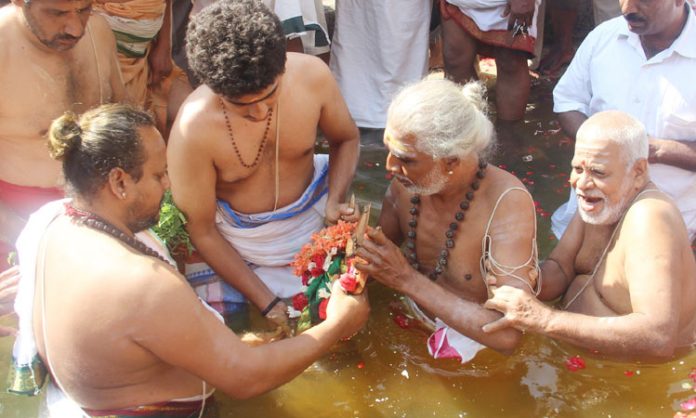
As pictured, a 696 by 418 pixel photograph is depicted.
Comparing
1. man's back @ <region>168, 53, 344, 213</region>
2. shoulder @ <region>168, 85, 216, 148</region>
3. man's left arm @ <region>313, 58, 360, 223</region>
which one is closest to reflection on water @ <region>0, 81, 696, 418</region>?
man's left arm @ <region>313, 58, 360, 223</region>

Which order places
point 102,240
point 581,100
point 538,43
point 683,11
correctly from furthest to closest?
point 538,43, point 581,100, point 683,11, point 102,240

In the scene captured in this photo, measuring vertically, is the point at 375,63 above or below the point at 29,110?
below

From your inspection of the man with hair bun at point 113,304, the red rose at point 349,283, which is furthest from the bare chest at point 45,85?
the red rose at point 349,283

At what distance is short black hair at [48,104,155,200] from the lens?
9.62 feet

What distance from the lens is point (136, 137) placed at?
303cm

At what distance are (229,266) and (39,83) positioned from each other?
160cm

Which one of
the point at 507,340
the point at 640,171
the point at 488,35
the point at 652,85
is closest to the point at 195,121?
the point at 507,340

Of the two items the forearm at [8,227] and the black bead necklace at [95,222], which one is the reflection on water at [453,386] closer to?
the forearm at [8,227]

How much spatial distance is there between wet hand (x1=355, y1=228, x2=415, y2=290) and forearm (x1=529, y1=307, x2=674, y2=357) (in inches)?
28.4

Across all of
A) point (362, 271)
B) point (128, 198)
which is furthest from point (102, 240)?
point (362, 271)

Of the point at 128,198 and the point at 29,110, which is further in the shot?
the point at 29,110

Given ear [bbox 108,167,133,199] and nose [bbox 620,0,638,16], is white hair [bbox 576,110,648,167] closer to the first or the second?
nose [bbox 620,0,638,16]

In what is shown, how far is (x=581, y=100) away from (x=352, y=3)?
270cm

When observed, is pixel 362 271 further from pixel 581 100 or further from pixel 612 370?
pixel 581 100
